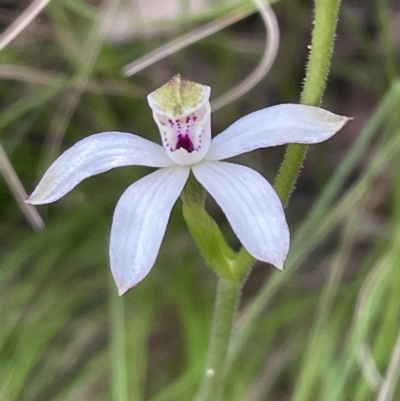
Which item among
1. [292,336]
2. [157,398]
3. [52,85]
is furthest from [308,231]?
[52,85]

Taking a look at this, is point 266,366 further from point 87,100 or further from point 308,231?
point 87,100

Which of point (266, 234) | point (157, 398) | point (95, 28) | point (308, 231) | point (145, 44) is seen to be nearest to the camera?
point (266, 234)

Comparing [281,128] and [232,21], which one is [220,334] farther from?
[232,21]

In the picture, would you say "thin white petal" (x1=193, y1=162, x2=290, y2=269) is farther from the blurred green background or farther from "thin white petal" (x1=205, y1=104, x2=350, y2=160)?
the blurred green background

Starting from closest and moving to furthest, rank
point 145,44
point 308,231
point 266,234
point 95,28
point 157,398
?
1. point 266,234
2. point 157,398
3. point 308,231
4. point 95,28
5. point 145,44

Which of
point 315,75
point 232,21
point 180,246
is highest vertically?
point 315,75

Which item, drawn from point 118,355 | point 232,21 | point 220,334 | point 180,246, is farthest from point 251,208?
point 180,246

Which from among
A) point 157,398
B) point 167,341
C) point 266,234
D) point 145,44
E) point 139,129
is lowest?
point 167,341

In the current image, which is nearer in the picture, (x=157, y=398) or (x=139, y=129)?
(x=157, y=398)
